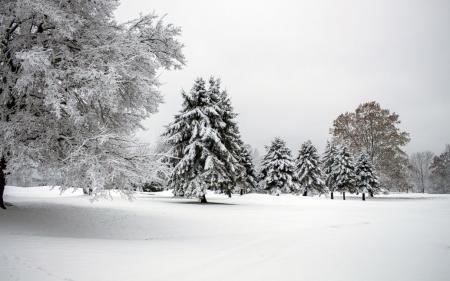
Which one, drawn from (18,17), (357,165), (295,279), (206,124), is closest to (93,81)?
(18,17)

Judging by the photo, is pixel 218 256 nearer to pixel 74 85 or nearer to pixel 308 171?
pixel 74 85

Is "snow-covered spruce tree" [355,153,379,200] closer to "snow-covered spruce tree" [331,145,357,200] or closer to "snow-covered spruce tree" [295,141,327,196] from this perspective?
"snow-covered spruce tree" [331,145,357,200]

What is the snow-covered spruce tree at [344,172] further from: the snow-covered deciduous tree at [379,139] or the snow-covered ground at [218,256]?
the snow-covered ground at [218,256]

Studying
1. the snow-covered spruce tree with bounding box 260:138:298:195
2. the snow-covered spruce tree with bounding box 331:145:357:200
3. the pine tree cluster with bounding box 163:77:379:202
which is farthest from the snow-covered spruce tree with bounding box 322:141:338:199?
the pine tree cluster with bounding box 163:77:379:202

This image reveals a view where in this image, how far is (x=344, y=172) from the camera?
4253 cm

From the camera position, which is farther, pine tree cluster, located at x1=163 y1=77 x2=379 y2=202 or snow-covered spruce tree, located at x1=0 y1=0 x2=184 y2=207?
pine tree cluster, located at x1=163 y1=77 x2=379 y2=202

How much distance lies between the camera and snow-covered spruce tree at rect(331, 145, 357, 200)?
138 ft

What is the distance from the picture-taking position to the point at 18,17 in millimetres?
9125

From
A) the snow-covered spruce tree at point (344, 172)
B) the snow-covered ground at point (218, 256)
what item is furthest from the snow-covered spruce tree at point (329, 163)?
the snow-covered ground at point (218, 256)

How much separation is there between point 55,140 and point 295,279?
8114 mm

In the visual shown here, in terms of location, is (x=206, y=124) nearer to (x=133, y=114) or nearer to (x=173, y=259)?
(x=133, y=114)

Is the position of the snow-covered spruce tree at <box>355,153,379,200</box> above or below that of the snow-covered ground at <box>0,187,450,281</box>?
above

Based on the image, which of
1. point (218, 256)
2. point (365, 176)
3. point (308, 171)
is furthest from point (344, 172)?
point (218, 256)

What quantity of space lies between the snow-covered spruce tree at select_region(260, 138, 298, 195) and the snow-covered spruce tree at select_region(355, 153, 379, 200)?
8.34 meters
